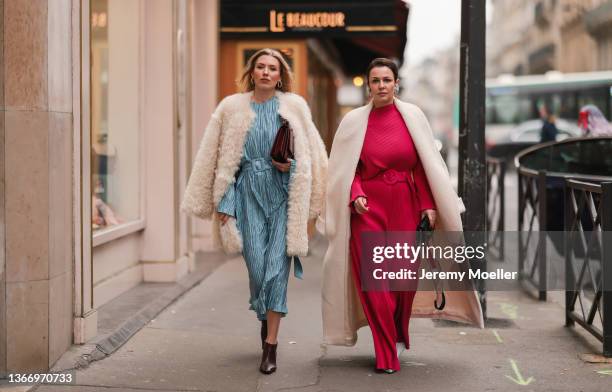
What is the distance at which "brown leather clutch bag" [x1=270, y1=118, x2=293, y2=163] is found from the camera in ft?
19.3

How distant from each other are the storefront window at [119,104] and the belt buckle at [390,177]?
11.8ft

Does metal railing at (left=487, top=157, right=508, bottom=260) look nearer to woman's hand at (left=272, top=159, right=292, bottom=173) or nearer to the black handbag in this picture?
the black handbag

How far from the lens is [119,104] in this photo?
355 inches

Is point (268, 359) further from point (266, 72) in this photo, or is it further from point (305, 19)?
point (305, 19)

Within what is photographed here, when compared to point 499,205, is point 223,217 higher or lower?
higher

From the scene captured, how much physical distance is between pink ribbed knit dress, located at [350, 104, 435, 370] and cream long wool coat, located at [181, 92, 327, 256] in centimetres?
29

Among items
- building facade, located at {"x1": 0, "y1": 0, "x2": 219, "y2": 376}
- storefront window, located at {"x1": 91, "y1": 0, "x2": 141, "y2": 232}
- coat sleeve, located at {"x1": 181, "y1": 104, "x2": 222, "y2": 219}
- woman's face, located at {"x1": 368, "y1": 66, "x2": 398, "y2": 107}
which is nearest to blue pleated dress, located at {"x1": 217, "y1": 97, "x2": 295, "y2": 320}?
coat sleeve, located at {"x1": 181, "y1": 104, "x2": 222, "y2": 219}

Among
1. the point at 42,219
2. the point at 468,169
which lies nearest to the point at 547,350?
the point at 468,169

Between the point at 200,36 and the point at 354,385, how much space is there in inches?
273

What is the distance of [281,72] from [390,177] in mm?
967

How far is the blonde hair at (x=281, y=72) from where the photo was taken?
6094 mm

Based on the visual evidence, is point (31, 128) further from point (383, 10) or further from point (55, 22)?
point (383, 10)

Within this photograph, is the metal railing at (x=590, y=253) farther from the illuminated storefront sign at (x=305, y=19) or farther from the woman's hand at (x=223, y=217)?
the illuminated storefront sign at (x=305, y=19)

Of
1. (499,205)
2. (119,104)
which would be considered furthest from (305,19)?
(119,104)
